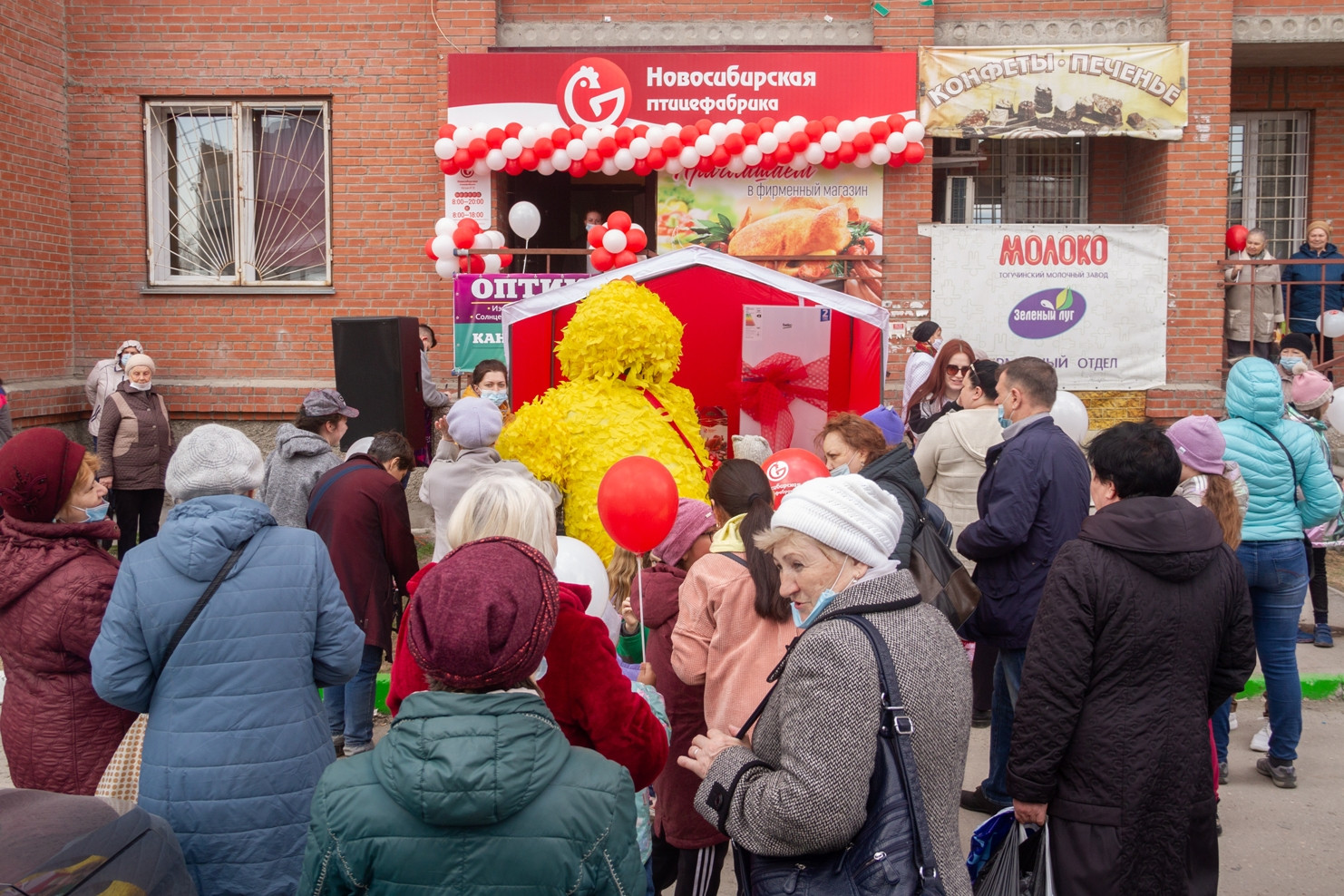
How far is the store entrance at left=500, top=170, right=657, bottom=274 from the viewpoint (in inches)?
A: 456

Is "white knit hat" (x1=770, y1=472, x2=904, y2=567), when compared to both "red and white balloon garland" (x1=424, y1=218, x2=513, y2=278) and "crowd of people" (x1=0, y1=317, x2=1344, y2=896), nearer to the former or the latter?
"crowd of people" (x1=0, y1=317, x2=1344, y2=896)

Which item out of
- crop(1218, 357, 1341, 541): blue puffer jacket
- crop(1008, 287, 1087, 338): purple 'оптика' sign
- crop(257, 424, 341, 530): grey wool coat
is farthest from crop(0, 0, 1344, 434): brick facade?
crop(1218, 357, 1341, 541): blue puffer jacket

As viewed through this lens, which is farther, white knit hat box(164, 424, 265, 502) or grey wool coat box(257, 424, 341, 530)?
grey wool coat box(257, 424, 341, 530)

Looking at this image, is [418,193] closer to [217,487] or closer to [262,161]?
[262,161]

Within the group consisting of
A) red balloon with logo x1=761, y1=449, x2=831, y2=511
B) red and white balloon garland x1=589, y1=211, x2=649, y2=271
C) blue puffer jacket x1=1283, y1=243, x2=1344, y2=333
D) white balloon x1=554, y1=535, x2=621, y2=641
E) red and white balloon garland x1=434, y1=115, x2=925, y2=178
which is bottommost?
white balloon x1=554, y1=535, x2=621, y2=641

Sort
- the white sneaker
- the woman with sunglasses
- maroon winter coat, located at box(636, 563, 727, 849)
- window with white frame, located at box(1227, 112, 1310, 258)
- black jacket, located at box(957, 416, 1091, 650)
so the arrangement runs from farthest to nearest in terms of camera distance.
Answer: window with white frame, located at box(1227, 112, 1310, 258) < the woman with sunglasses < the white sneaker < black jacket, located at box(957, 416, 1091, 650) < maroon winter coat, located at box(636, 563, 727, 849)

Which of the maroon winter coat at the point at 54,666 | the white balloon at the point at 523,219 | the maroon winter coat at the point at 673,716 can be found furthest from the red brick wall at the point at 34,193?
the maroon winter coat at the point at 673,716

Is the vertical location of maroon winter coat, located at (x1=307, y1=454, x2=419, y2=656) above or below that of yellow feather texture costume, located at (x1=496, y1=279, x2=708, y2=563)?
below

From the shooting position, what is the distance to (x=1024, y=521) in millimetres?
4156

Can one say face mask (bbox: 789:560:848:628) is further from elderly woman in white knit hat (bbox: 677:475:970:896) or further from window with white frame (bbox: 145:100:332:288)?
window with white frame (bbox: 145:100:332:288)

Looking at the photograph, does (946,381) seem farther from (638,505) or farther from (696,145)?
(696,145)

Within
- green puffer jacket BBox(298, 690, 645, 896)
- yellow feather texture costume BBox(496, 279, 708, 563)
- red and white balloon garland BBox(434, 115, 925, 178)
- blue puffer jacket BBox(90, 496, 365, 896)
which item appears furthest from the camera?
red and white balloon garland BBox(434, 115, 925, 178)

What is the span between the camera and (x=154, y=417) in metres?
8.01

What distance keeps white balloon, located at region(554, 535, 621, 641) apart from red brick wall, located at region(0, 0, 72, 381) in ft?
26.3
